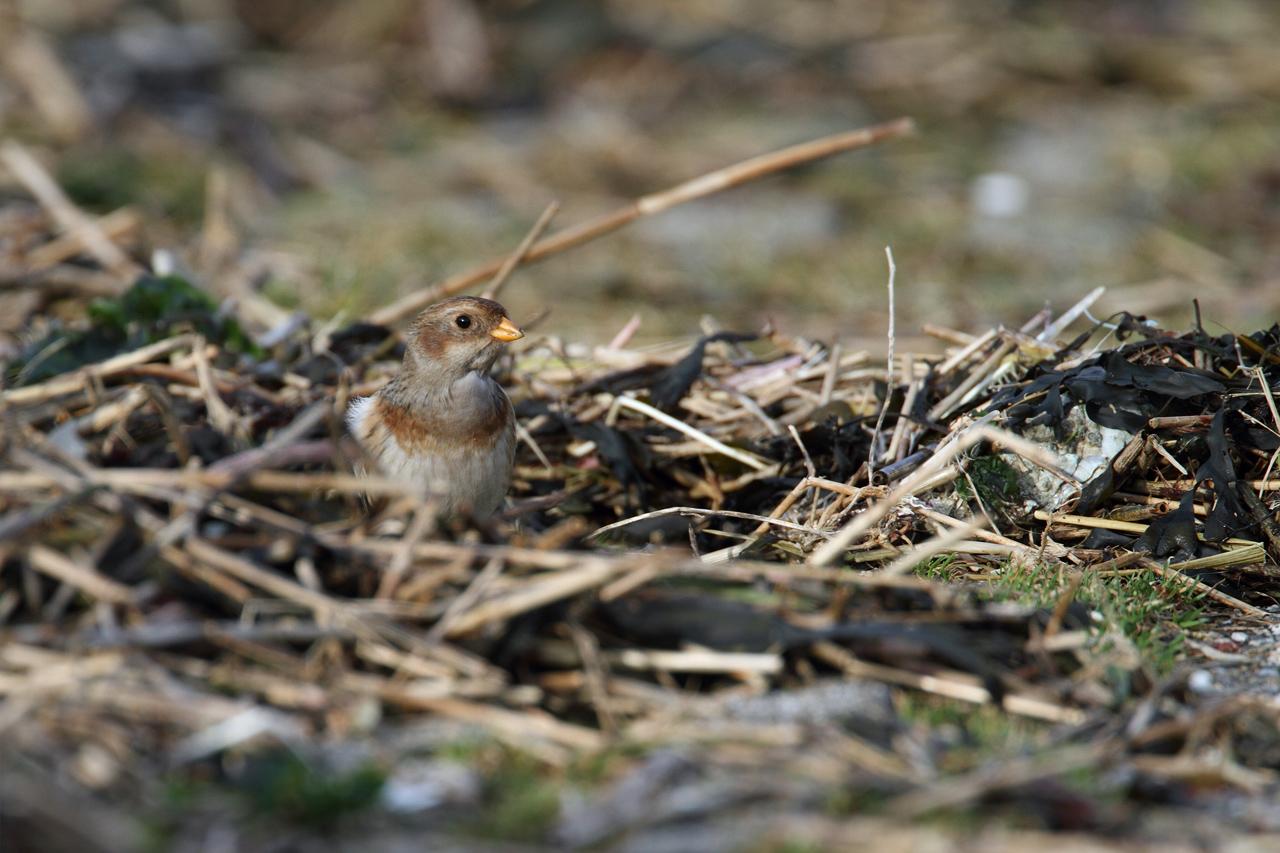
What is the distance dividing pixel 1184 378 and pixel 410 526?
84.5 inches

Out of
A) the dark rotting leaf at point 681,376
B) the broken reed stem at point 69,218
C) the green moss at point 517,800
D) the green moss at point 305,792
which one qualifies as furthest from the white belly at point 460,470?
the broken reed stem at point 69,218

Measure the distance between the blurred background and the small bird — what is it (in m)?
1.62

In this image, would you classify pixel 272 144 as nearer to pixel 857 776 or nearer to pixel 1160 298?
pixel 1160 298

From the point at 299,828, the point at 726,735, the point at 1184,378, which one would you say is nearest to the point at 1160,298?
the point at 1184,378

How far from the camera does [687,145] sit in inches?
372

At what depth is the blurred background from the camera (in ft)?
24.4

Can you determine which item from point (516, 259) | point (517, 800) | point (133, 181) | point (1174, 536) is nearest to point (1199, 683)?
point (1174, 536)

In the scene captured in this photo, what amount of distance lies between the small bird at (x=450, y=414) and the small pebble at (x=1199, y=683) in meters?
1.80

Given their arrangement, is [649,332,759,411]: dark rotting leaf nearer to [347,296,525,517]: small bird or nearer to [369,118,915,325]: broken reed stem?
[369,118,915,325]: broken reed stem

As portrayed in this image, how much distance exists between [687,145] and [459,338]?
5.59 meters

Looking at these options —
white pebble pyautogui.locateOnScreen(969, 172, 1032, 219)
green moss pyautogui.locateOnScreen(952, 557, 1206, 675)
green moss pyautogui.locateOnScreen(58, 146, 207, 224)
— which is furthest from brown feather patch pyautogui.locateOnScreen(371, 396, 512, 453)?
white pebble pyautogui.locateOnScreen(969, 172, 1032, 219)

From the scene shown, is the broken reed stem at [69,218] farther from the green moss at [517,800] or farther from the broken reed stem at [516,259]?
the green moss at [517,800]

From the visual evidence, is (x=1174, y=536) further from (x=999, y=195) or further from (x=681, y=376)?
(x=999, y=195)

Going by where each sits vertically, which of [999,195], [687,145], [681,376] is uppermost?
[681,376]
